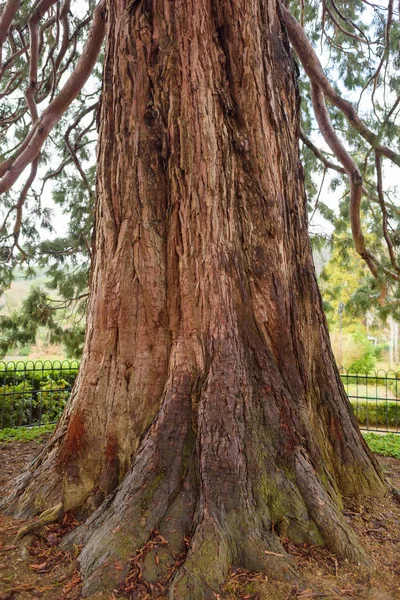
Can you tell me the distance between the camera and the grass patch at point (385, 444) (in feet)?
18.2

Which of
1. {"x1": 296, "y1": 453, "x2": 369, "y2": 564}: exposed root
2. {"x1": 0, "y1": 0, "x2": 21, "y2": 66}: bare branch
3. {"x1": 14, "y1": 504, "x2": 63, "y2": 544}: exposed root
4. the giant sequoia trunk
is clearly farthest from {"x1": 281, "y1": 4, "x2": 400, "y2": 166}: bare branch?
{"x1": 14, "y1": 504, "x2": 63, "y2": 544}: exposed root

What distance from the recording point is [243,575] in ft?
6.81

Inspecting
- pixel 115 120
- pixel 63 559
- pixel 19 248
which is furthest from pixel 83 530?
pixel 19 248

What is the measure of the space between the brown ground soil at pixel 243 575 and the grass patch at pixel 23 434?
10.7 feet

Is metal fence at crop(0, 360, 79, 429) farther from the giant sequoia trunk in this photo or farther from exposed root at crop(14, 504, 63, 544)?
exposed root at crop(14, 504, 63, 544)

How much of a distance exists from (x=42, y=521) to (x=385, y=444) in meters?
4.94

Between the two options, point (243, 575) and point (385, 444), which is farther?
point (385, 444)

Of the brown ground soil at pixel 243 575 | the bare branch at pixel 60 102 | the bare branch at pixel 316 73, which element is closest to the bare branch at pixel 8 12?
the bare branch at pixel 60 102

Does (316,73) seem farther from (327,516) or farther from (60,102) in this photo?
(327,516)

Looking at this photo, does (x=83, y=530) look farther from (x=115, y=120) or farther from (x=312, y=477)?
(x=115, y=120)

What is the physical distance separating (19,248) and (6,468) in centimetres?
359

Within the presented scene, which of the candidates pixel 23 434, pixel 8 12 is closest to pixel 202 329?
pixel 8 12

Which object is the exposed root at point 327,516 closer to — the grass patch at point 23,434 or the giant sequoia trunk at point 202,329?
the giant sequoia trunk at point 202,329

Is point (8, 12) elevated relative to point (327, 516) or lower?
elevated
